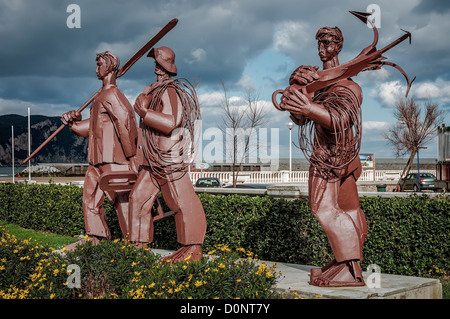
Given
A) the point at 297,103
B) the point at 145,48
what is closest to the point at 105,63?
the point at 145,48

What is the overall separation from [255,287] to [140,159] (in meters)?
2.65

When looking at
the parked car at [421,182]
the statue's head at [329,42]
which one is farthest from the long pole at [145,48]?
the parked car at [421,182]

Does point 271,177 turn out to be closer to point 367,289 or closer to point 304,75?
point 367,289

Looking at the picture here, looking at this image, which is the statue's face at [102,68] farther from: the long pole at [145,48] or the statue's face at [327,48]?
the statue's face at [327,48]

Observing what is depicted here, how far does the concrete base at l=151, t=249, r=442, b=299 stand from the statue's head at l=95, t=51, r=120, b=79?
367cm

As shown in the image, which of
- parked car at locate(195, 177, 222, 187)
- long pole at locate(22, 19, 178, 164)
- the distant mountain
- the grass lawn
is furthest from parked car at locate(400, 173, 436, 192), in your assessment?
the distant mountain

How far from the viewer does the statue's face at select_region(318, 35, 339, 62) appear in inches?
187

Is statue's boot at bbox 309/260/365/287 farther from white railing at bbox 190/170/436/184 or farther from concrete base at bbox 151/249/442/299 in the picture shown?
white railing at bbox 190/170/436/184

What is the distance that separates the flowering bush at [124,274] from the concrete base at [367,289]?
310 mm

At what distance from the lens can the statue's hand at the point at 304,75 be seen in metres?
4.47

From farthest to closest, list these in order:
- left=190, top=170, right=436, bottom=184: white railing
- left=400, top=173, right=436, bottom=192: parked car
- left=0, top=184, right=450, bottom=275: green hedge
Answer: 1. left=190, top=170, right=436, bottom=184: white railing
2. left=400, top=173, right=436, bottom=192: parked car
3. left=0, top=184, right=450, bottom=275: green hedge

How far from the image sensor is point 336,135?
434 centimetres

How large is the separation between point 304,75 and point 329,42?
559mm

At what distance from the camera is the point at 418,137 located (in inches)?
970
